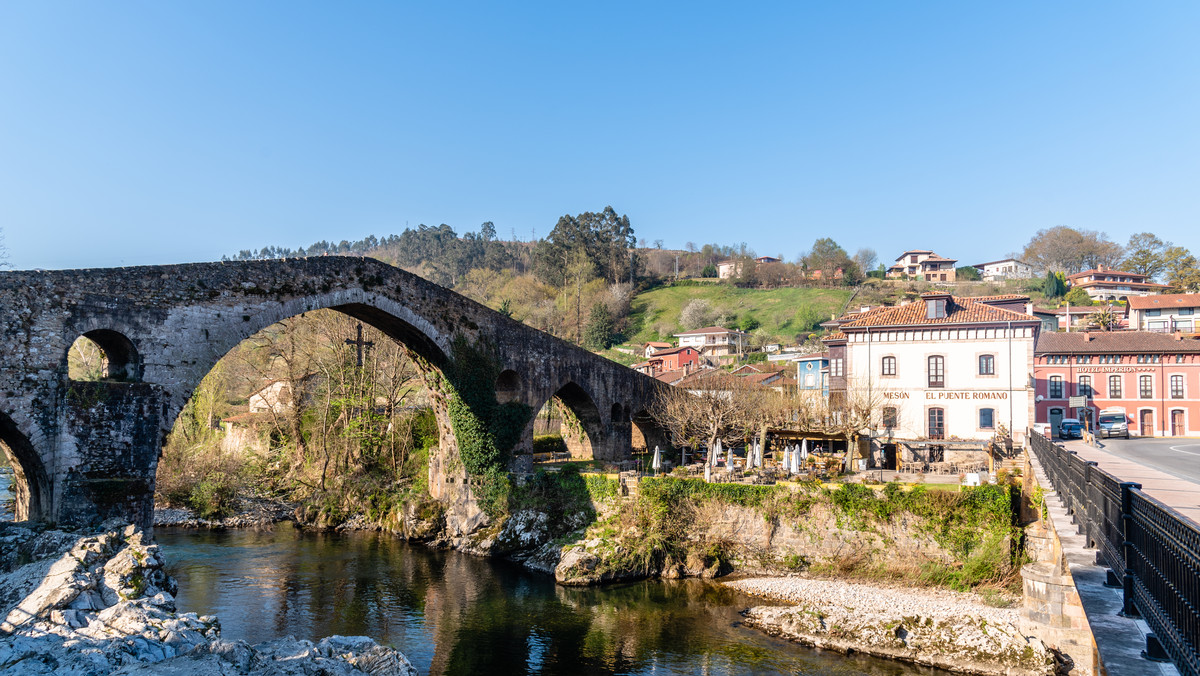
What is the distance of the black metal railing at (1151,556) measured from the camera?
482 cm

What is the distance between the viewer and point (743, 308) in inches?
2940

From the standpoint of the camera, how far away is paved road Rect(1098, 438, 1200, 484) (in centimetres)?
1694

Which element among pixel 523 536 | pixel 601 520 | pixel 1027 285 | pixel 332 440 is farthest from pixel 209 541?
pixel 1027 285

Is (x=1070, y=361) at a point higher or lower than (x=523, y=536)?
higher

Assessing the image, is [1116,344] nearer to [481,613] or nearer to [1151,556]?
[481,613]

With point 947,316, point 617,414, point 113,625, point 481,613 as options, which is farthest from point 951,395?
point 113,625

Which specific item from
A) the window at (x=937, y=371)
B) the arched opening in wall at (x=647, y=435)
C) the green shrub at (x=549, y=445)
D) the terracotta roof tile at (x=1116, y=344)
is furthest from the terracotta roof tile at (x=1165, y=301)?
the green shrub at (x=549, y=445)

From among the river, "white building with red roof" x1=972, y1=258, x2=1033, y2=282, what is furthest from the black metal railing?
"white building with red roof" x1=972, y1=258, x2=1033, y2=282

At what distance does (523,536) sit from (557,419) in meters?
19.8

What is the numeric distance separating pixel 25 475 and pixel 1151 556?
Result: 57.1 feet

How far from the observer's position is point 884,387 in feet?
101

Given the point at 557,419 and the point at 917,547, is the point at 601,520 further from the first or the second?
the point at 557,419

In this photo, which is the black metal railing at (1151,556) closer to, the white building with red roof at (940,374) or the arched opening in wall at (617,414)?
the white building with red roof at (940,374)

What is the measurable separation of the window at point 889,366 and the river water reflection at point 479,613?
15.1m
